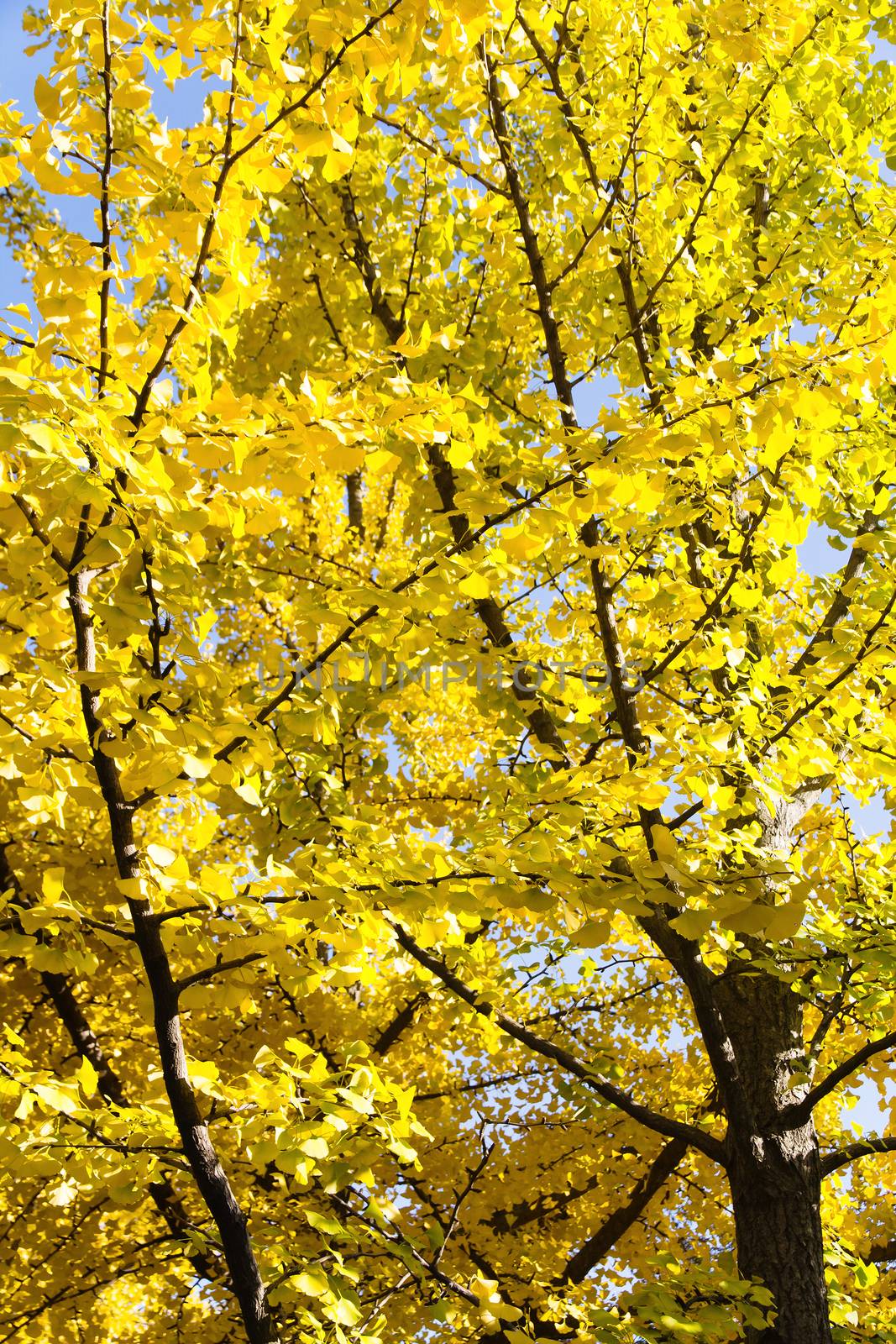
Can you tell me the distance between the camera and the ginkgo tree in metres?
1.89

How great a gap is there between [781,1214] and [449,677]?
239cm

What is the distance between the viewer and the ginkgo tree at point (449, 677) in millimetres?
1888

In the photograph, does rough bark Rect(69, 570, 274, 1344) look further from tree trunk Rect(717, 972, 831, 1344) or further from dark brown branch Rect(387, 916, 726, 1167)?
tree trunk Rect(717, 972, 831, 1344)

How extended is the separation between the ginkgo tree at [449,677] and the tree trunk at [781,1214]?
0.01 metres

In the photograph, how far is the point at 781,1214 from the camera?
3457mm

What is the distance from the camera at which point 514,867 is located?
2.03 m

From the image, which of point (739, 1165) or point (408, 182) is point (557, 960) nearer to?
point (739, 1165)

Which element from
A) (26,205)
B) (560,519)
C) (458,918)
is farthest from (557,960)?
(26,205)

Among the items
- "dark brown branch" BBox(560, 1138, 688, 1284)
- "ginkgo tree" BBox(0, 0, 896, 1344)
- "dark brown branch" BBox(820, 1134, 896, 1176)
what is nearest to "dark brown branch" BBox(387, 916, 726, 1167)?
"ginkgo tree" BBox(0, 0, 896, 1344)

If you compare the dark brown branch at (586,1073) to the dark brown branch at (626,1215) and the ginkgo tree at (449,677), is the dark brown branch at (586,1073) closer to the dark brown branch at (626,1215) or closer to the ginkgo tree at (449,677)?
the ginkgo tree at (449,677)

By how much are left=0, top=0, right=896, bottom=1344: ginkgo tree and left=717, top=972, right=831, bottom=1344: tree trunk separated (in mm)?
14

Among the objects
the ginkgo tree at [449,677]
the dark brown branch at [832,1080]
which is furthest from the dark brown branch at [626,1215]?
the dark brown branch at [832,1080]

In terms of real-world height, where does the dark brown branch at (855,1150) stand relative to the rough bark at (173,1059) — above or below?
above

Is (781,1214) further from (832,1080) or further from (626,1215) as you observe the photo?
(626,1215)
